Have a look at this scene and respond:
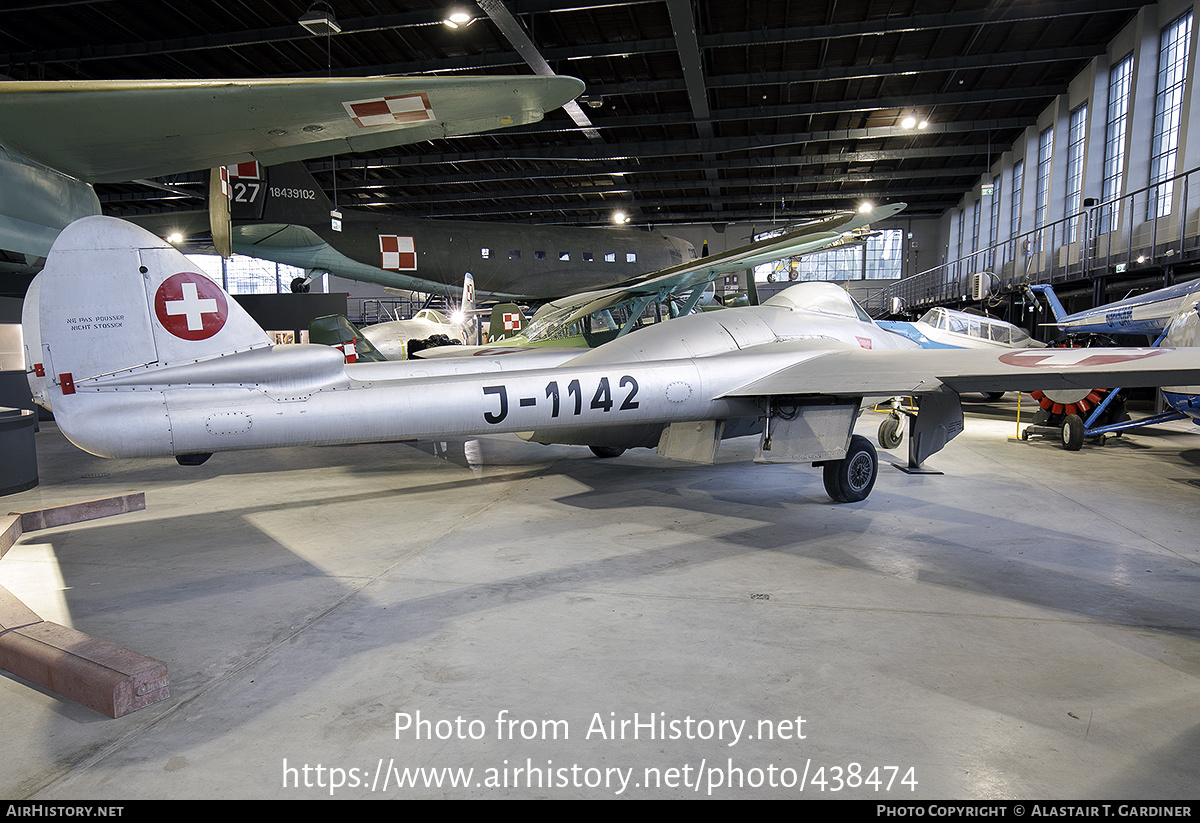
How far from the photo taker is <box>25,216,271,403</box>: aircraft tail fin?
365cm

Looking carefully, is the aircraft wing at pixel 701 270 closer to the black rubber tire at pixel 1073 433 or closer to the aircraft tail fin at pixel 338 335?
the black rubber tire at pixel 1073 433

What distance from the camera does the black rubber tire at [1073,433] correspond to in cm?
909

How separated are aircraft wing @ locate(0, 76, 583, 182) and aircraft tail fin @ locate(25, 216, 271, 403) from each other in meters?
1.04

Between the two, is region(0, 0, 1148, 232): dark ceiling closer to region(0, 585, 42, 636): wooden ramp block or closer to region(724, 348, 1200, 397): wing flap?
region(724, 348, 1200, 397): wing flap

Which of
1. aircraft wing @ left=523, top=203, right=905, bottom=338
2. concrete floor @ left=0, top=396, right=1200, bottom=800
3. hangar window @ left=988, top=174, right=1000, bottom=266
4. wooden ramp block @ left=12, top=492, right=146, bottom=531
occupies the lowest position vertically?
concrete floor @ left=0, top=396, right=1200, bottom=800

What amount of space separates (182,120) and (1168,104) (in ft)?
68.7

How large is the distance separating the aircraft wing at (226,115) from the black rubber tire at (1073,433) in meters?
8.13

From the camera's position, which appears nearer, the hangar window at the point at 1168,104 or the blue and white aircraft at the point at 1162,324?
the blue and white aircraft at the point at 1162,324

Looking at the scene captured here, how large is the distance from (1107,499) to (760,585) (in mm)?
4311

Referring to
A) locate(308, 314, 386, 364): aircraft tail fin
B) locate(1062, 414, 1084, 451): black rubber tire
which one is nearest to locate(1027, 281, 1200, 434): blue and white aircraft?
locate(1062, 414, 1084, 451): black rubber tire

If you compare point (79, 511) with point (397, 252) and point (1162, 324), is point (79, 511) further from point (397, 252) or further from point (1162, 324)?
point (1162, 324)

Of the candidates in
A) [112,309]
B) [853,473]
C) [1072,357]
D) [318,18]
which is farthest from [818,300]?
[318,18]

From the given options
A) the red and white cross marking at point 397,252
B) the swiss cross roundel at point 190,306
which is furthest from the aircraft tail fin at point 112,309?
the red and white cross marking at point 397,252

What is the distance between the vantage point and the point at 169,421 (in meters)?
3.90
